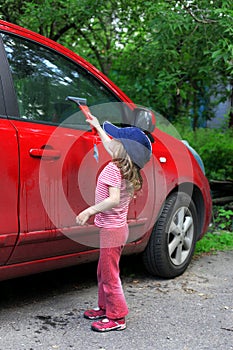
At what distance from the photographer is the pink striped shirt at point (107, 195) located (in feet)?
10.6

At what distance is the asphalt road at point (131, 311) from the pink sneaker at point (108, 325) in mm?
32

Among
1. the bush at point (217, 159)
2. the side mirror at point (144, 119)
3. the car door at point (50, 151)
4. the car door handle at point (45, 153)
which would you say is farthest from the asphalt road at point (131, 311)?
the bush at point (217, 159)

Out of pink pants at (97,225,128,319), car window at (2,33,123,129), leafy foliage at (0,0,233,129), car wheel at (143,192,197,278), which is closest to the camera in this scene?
pink pants at (97,225,128,319)

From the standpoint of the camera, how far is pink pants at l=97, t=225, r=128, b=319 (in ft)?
11.0

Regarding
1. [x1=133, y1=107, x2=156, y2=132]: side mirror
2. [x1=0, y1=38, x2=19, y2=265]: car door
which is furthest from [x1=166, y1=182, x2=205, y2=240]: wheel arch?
[x1=0, y1=38, x2=19, y2=265]: car door

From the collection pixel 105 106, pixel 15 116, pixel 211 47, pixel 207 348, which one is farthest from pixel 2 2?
pixel 207 348

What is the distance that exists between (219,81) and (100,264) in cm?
477

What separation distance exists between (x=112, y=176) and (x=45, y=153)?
431 mm

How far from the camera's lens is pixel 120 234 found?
3377mm

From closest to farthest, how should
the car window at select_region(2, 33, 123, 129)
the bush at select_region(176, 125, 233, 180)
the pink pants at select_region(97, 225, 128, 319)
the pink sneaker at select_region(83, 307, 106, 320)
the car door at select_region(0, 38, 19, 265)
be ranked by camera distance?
the car door at select_region(0, 38, 19, 265) → the pink pants at select_region(97, 225, 128, 319) → the car window at select_region(2, 33, 123, 129) → the pink sneaker at select_region(83, 307, 106, 320) → the bush at select_region(176, 125, 233, 180)

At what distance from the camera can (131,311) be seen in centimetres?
382

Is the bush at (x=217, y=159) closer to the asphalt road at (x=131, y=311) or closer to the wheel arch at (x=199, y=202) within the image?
the wheel arch at (x=199, y=202)

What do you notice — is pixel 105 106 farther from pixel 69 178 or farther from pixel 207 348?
pixel 207 348

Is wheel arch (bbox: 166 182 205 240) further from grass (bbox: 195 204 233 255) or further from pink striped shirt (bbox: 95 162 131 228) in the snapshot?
pink striped shirt (bbox: 95 162 131 228)
